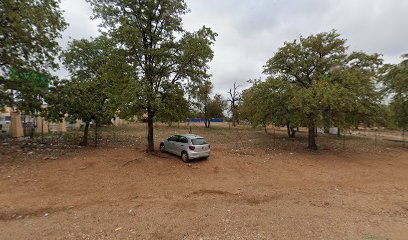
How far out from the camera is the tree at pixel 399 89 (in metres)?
19.5

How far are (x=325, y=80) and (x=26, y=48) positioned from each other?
18039mm

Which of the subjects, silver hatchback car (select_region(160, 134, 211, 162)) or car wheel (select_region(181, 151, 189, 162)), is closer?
silver hatchback car (select_region(160, 134, 211, 162))

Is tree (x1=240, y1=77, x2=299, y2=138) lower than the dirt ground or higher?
higher

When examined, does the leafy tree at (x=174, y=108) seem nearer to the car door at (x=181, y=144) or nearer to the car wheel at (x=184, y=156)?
the car door at (x=181, y=144)

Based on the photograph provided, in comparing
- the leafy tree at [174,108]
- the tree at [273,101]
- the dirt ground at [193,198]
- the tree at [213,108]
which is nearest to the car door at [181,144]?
the dirt ground at [193,198]

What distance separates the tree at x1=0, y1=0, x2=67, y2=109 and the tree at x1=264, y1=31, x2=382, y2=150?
14.7 m

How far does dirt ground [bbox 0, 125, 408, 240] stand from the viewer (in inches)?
204

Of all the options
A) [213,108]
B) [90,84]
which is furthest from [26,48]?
[213,108]

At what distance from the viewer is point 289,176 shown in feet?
34.0

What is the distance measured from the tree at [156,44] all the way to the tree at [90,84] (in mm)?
892

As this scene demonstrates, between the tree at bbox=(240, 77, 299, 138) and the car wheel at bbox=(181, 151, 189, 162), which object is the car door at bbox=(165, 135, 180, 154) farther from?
the tree at bbox=(240, 77, 299, 138)

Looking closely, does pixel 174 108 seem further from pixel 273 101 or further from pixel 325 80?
pixel 325 80

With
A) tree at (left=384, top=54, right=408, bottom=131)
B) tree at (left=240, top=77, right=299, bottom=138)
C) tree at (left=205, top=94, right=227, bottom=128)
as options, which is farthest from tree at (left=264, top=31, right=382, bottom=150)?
tree at (left=205, top=94, right=227, bottom=128)

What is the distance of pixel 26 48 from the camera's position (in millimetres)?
12055
